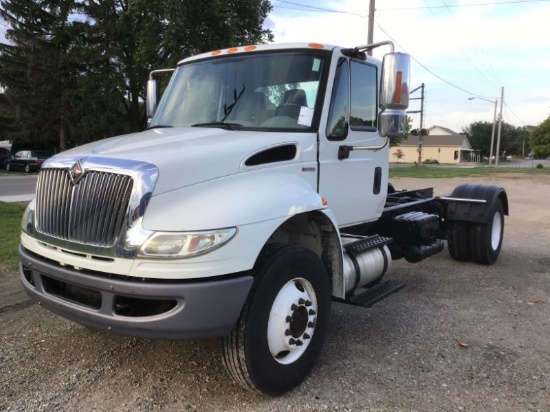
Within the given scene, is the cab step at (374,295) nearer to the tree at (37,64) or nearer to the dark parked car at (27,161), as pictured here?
the dark parked car at (27,161)

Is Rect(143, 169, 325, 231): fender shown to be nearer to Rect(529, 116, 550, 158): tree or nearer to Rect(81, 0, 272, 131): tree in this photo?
Rect(81, 0, 272, 131): tree

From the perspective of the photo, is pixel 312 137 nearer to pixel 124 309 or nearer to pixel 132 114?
pixel 124 309

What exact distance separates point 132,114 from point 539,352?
3254 cm

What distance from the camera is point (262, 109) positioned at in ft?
13.0

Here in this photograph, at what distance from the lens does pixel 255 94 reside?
4.03m

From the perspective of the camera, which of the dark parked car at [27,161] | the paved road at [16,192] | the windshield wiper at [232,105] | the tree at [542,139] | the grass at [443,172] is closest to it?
the windshield wiper at [232,105]

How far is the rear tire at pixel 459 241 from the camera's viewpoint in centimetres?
696

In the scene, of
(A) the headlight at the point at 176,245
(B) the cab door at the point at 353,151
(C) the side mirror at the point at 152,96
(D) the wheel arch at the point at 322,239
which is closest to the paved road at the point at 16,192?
(C) the side mirror at the point at 152,96

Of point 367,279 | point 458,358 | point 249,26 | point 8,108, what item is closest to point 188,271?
point 367,279

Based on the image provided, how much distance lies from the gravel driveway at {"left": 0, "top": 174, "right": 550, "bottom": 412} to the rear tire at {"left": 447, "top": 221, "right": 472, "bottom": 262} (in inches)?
56.4

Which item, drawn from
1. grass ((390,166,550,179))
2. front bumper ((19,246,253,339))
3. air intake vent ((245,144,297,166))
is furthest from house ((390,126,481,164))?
front bumper ((19,246,253,339))

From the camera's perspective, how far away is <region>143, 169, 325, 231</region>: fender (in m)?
2.83

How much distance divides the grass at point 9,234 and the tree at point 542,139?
5991cm

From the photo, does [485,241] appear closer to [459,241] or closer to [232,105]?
[459,241]
